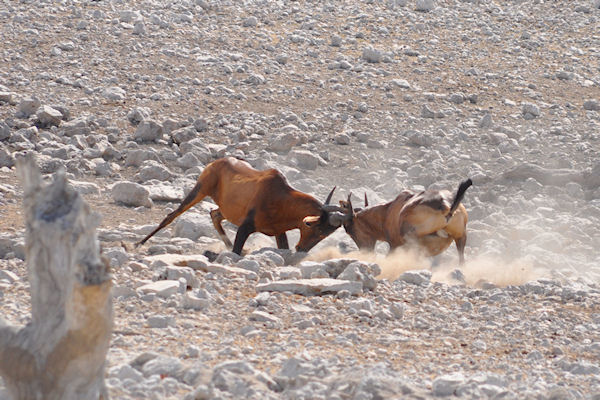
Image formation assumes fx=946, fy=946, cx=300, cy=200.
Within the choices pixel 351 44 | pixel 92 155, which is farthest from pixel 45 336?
pixel 351 44

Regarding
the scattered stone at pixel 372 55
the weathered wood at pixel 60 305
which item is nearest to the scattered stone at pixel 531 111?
the scattered stone at pixel 372 55

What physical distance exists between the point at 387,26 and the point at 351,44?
180 cm

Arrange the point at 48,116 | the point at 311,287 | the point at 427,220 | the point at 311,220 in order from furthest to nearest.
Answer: the point at 48,116 → the point at 427,220 → the point at 311,220 → the point at 311,287

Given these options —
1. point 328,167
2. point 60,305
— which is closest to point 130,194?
point 328,167

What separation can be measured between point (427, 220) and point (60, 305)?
7.63 m

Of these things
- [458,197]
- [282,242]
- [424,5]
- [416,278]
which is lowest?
[282,242]

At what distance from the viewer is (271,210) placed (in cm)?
1141

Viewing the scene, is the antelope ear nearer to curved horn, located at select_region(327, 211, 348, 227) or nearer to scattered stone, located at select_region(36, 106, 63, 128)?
curved horn, located at select_region(327, 211, 348, 227)

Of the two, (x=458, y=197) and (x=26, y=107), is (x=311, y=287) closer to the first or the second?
(x=458, y=197)

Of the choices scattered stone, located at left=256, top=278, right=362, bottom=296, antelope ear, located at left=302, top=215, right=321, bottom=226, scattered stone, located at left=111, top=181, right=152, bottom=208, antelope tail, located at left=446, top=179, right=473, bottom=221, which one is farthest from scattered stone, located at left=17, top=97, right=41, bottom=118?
scattered stone, located at left=256, top=278, right=362, bottom=296

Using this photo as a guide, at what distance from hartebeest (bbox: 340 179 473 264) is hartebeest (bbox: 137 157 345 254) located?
0.36 m

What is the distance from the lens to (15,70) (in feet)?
58.3

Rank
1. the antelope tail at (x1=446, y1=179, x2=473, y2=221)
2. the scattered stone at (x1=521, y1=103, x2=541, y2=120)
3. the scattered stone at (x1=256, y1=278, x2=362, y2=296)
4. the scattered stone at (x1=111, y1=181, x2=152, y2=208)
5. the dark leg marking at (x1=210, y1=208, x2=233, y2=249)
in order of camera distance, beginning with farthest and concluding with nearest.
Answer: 1. the scattered stone at (x1=521, y1=103, x2=541, y2=120)
2. the scattered stone at (x1=111, y1=181, x2=152, y2=208)
3. the dark leg marking at (x1=210, y1=208, x2=233, y2=249)
4. the antelope tail at (x1=446, y1=179, x2=473, y2=221)
5. the scattered stone at (x1=256, y1=278, x2=362, y2=296)

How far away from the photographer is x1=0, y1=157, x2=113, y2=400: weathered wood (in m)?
3.99
